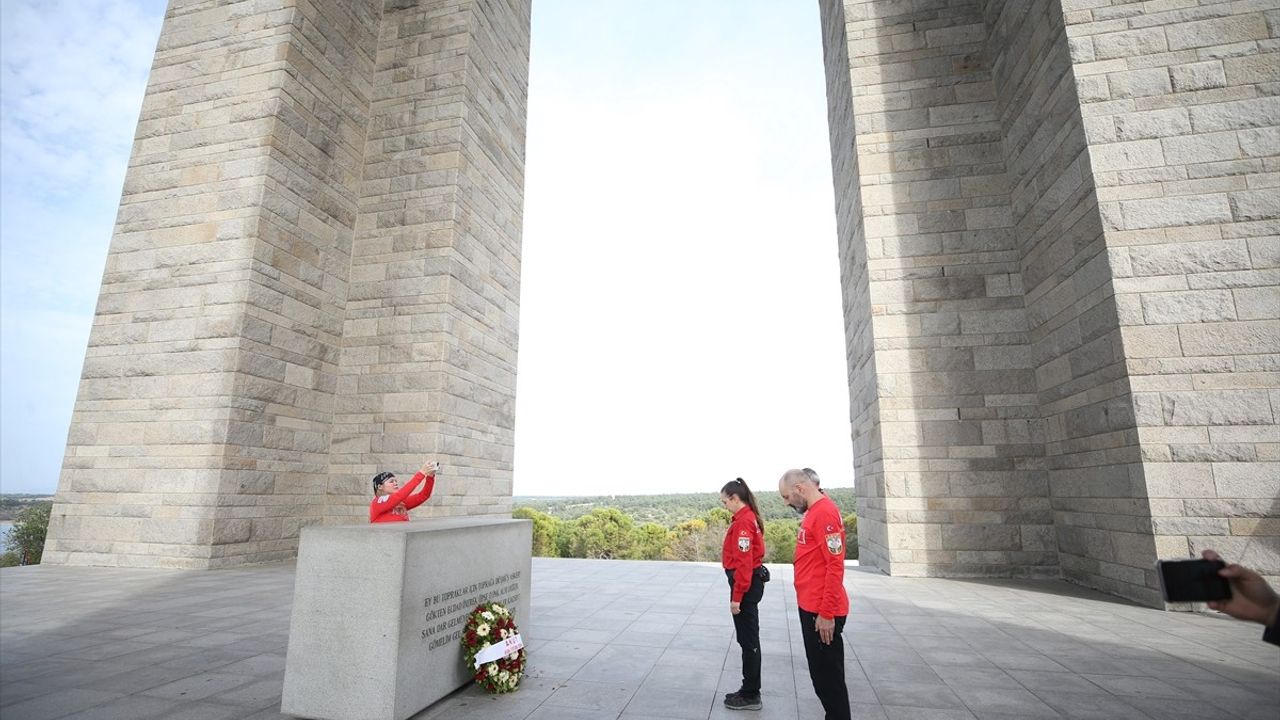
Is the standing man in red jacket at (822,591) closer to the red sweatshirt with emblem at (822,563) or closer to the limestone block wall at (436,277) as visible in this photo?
the red sweatshirt with emblem at (822,563)

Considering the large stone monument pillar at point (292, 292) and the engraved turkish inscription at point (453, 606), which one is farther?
Answer: the large stone monument pillar at point (292, 292)

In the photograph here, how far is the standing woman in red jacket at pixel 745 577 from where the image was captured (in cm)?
393

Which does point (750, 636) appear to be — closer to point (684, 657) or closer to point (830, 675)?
point (830, 675)

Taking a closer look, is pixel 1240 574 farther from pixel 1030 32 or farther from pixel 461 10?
pixel 461 10

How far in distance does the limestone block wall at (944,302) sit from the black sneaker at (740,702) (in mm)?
6083

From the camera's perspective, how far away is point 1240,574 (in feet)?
5.95

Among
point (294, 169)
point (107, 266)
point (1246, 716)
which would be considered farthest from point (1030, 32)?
point (107, 266)

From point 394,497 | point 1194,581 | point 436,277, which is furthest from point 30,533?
point 1194,581

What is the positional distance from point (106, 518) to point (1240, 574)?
12604 mm

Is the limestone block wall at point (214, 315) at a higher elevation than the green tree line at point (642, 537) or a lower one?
higher

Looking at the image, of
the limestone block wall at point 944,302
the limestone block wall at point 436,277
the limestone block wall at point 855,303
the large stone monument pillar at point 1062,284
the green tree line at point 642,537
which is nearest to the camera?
the large stone monument pillar at point 1062,284

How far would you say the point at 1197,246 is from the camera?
685cm

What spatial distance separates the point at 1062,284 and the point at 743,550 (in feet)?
23.1

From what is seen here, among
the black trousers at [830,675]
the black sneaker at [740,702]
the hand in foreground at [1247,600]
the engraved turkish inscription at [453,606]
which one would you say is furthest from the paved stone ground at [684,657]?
the hand in foreground at [1247,600]
